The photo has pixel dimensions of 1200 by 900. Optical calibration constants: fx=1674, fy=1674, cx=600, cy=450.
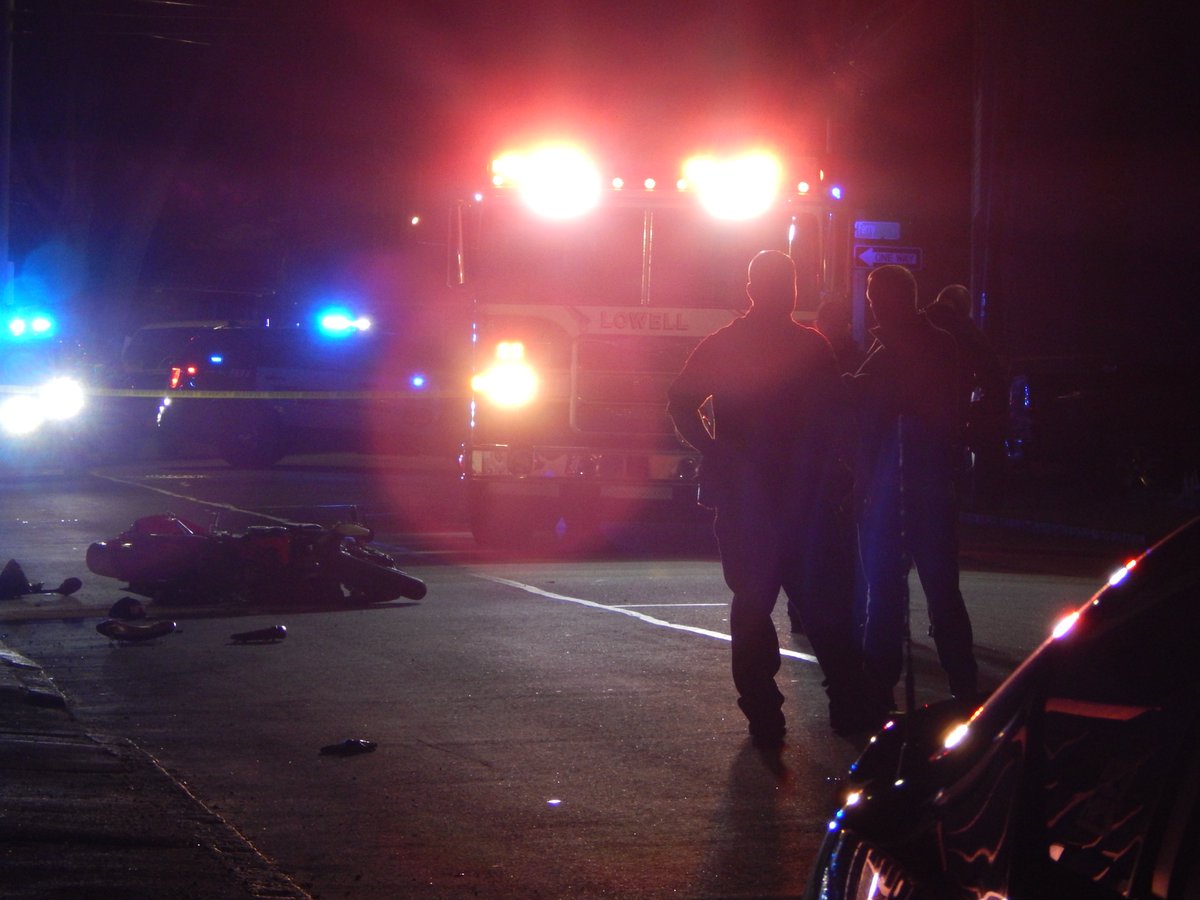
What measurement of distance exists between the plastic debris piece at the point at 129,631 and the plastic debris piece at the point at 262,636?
0.40 meters

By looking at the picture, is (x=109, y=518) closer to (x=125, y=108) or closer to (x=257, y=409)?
(x=257, y=409)

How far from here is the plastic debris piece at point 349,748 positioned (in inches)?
252

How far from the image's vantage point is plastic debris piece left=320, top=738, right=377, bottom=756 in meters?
6.40

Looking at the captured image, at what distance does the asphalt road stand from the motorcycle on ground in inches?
6.9

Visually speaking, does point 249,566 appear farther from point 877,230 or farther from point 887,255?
point 887,255

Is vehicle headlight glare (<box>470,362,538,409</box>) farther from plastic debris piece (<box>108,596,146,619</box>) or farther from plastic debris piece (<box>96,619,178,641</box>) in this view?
plastic debris piece (<box>96,619,178,641</box>)

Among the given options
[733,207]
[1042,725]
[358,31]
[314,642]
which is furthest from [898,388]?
[358,31]

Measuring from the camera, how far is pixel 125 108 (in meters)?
39.3

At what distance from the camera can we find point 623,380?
14.1 meters

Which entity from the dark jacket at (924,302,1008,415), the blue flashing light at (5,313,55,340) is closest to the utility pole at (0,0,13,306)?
the blue flashing light at (5,313,55,340)

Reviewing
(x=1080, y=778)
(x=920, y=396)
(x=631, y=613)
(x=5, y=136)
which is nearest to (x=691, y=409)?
(x=920, y=396)

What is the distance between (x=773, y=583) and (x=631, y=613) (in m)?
3.76

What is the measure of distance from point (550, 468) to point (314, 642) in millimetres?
5017

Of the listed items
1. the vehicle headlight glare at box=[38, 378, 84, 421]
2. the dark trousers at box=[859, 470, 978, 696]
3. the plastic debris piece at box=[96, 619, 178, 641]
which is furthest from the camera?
the vehicle headlight glare at box=[38, 378, 84, 421]
